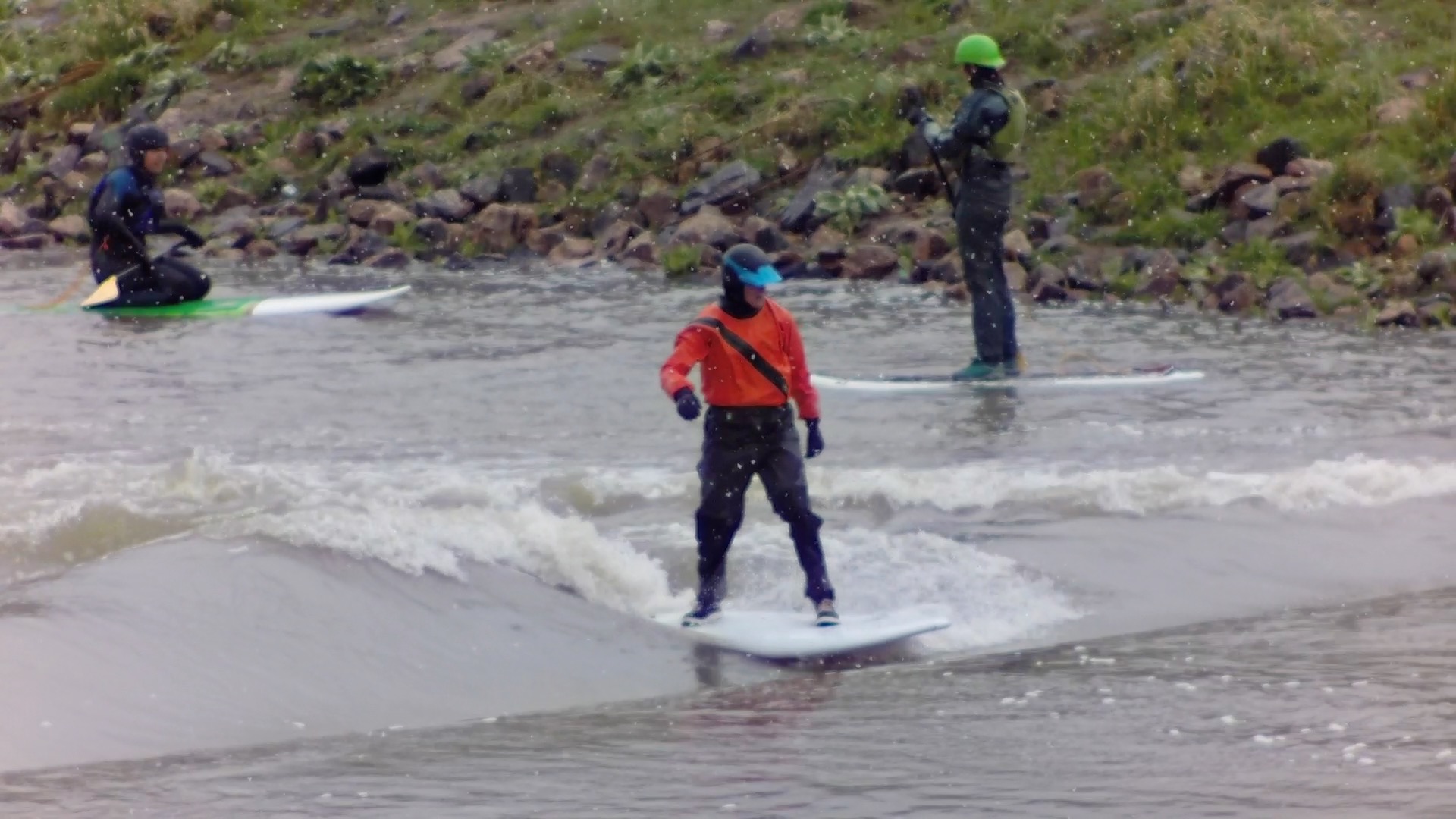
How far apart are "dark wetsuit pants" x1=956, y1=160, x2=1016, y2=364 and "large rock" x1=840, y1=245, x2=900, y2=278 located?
5527 mm

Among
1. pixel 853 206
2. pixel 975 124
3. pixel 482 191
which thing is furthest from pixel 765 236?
pixel 975 124

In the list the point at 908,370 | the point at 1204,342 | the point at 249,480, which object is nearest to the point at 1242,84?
the point at 1204,342

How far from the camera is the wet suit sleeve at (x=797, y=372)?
826 cm

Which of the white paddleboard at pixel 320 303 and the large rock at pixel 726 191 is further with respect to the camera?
the large rock at pixel 726 191

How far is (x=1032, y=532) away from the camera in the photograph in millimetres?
10008

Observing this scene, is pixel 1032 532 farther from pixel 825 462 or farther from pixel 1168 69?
pixel 1168 69

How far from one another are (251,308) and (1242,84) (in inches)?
386

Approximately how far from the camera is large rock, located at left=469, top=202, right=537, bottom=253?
21516mm

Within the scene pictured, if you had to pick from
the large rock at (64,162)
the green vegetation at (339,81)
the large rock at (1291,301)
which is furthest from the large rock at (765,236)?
the large rock at (64,162)

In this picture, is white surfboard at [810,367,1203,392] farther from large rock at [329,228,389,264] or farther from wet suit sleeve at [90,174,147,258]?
large rock at [329,228,389,264]

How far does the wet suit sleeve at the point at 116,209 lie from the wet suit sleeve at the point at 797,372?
8831 mm

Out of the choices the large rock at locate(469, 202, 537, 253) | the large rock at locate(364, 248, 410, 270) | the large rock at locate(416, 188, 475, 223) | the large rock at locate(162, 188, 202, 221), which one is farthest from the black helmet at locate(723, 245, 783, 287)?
the large rock at locate(162, 188, 202, 221)

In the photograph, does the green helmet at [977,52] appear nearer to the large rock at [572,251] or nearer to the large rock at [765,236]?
→ the large rock at [765,236]

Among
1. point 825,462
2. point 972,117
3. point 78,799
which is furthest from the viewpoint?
point 972,117
